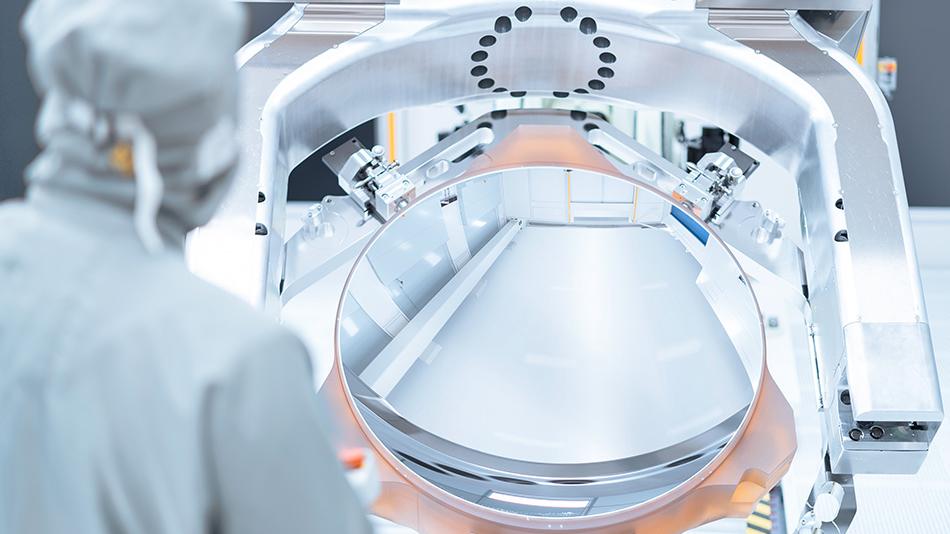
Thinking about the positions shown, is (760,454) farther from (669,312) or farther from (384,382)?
(384,382)

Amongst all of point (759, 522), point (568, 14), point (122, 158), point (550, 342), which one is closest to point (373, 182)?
point (568, 14)

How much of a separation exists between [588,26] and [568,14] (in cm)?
4

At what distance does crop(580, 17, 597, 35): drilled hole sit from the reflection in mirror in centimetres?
32

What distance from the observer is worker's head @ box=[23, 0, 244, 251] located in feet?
2.77

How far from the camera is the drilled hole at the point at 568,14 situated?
2158 millimetres

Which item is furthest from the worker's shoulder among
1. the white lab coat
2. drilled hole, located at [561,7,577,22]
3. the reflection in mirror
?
the reflection in mirror

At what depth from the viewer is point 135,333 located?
85cm

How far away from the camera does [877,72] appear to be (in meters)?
4.58

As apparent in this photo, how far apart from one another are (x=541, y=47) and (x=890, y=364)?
2.64 feet

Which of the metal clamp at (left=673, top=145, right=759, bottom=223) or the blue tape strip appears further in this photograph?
the blue tape strip

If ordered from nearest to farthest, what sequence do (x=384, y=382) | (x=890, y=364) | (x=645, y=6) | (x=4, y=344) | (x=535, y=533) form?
(x=4, y=344), (x=890, y=364), (x=645, y=6), (x=535, y=533), (x=384, y=382)

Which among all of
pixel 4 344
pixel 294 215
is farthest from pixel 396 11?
pixel 294 215

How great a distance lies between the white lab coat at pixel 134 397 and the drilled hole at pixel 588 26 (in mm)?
1375

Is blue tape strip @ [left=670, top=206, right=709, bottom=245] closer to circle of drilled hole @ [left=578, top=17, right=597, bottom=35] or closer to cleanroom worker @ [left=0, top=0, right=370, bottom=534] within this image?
circle of drilled hole @ [left=578, top=17, right=597, bottom=35]
